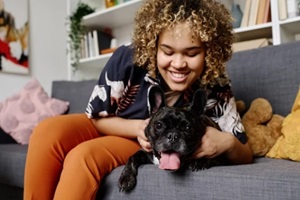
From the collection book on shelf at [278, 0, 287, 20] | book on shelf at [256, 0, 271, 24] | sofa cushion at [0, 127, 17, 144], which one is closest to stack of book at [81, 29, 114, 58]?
sofa cushion at [0, 127, 17, 144]

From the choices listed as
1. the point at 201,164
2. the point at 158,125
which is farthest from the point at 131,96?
the point at 201,164

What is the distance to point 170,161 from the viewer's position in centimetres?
96

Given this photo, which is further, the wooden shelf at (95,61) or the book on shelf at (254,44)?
the wooden shelf at (95,61)

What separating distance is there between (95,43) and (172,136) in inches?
91.6

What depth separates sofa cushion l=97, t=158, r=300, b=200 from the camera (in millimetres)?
825

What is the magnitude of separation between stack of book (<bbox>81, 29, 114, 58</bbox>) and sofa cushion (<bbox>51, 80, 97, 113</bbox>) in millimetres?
763

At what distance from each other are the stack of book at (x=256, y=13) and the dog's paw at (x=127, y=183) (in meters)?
1.51

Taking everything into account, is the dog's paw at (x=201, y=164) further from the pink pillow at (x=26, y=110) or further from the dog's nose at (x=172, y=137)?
the pink pillow at (x=26, y=110)

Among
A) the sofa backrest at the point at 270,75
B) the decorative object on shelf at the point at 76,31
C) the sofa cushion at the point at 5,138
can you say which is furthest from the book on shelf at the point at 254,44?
the decorative object on shelf at the point at 76,31

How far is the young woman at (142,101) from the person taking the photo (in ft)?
3.49

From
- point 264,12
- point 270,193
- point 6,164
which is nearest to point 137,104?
point 270,193

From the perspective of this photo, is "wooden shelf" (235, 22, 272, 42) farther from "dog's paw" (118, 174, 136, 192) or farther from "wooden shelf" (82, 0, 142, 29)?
"dog's paw" (118, 174, 136, 192)

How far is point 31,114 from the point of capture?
86.0 inches

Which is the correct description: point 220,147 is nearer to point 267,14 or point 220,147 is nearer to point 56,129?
point 56,129
